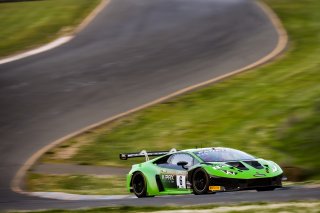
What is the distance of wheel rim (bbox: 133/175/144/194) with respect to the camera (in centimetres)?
1820

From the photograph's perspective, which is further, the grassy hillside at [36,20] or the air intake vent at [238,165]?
the grassy hillside at [36,20]

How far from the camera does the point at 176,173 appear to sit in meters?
17.2

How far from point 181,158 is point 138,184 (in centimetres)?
138

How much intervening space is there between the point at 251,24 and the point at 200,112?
956cm

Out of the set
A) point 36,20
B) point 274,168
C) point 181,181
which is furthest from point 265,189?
point 36,20

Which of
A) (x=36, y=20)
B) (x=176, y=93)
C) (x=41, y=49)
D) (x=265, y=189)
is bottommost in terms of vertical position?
(x=265, y=189)

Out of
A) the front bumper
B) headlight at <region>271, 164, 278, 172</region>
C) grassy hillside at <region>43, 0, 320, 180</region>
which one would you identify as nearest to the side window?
the front bumper

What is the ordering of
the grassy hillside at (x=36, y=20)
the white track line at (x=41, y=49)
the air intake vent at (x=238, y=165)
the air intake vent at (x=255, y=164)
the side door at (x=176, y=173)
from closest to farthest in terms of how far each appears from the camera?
1. the air intake vent at (x=238, y=165)
2. the air intake vent at (x=255, y=164)
3. the side door at (x=176, y=173)
4. the white track line at (x=41, y=49)
5. the grassy hillside at (x=36, y=20)

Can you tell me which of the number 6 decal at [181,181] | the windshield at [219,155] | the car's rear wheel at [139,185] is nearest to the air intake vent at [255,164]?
the windshield at [219,155]

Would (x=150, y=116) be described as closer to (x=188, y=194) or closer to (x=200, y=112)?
(x=200, y=112)

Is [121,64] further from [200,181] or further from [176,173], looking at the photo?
[200,181]

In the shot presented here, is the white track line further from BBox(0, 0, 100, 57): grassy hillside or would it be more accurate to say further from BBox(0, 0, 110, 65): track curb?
BBox(0, 0, 100, 57): grassy hillside

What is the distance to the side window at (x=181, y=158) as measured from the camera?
17156 mm

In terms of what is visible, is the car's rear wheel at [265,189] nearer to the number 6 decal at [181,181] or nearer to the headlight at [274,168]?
the headlight at [274,168]
